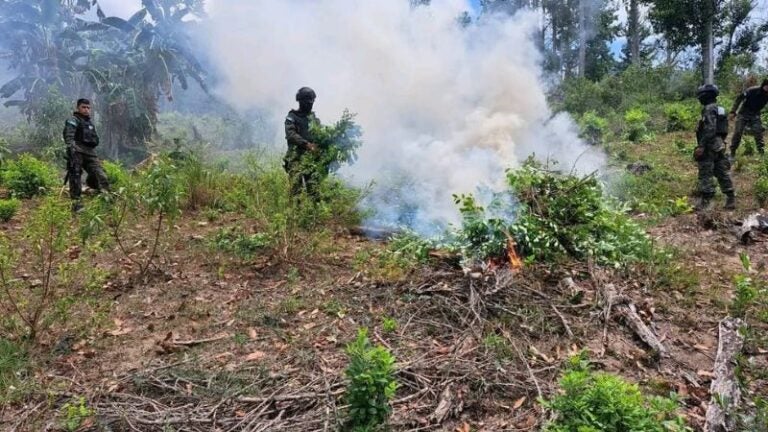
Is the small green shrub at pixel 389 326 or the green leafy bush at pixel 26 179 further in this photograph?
the green leafy bush at pixel 26 179

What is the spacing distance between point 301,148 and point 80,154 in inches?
127

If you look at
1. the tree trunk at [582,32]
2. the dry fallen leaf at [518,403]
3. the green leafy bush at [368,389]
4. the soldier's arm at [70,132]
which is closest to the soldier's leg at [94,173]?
the soldier's arm at [70,132]

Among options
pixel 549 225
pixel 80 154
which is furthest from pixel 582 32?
A: pixel 80 154

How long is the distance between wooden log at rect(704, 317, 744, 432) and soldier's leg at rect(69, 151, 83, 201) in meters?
7.09

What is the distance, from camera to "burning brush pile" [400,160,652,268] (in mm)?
4473

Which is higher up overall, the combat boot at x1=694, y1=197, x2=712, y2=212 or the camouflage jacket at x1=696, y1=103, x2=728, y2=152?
the camouflage jacket at x1=696, y1=103, x2=728, y2=152

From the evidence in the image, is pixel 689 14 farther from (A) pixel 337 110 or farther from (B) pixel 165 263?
(B) pixel 165 263

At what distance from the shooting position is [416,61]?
1110 centimetres

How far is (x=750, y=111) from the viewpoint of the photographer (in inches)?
332

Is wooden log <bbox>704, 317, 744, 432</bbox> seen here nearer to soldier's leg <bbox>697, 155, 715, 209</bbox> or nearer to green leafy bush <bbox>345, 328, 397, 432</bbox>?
green leafy bush <bbox>345, 328, 397, 432</bbox>

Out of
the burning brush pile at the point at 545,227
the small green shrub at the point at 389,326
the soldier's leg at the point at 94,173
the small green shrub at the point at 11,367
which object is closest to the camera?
the small green shrub at the point at 11,367

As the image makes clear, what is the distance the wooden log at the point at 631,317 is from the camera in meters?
3.36

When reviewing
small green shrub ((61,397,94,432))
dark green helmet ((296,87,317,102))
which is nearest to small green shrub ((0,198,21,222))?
dark green helmet ((296,87,317,102))

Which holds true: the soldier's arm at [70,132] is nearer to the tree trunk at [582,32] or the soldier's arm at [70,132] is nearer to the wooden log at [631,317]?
the wooden log at [631,317]
